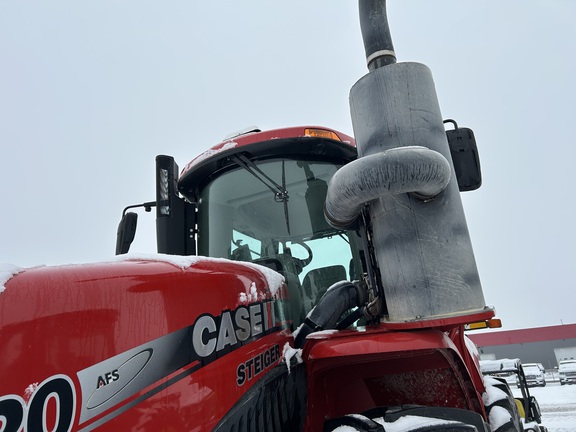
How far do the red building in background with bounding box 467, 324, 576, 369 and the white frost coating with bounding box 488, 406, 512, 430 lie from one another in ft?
86.0

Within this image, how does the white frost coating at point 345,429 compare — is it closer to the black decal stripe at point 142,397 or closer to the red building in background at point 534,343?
the black decal stripe at point 142,397

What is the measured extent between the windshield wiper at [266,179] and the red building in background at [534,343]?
26.8 metres

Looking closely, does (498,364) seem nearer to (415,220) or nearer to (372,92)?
(415,220)

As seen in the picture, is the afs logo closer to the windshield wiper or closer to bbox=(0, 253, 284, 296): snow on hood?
bbox=(0, 253, 284, 296): snow on hood

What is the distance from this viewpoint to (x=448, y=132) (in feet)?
6.95

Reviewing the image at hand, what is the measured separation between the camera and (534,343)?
25703 mm

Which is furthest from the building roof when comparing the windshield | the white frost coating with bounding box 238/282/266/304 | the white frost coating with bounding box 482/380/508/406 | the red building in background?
the white frost coating with bounding box 238/282/266/304

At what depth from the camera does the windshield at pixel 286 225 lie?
2.29 metres

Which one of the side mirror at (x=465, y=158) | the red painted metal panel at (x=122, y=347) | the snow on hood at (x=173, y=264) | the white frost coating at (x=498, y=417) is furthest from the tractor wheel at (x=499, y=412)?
the red painted metal panel at (x=122, y=347)

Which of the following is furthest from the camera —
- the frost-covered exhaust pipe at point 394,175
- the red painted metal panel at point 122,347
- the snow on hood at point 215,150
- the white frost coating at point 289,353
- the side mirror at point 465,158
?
the snow on hood at point 215,150

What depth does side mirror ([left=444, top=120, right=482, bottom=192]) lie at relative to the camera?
6.72 ft

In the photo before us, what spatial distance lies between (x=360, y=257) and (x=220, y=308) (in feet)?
4.23

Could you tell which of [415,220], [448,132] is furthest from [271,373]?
[448,132]

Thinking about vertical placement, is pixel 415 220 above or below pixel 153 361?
above
